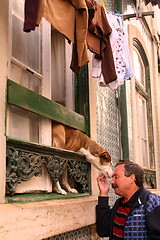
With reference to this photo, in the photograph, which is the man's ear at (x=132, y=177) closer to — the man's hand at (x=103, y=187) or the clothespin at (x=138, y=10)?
the man's hand at (x=103, y=187)

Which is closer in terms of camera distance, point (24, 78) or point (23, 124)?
point (23, 124)

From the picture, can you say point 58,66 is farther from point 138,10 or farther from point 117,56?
point 138,10

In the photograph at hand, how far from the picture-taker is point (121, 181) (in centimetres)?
365

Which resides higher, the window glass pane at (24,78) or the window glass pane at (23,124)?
the window glass pane at (24,78)

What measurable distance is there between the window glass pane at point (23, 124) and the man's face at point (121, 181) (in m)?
0.86

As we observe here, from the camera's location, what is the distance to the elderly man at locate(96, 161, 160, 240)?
332cm

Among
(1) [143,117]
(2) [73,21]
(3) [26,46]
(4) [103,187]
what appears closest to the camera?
(2) [73,21]

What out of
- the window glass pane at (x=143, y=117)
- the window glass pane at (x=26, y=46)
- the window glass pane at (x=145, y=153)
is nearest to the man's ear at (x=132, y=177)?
the window glass pane at (x=26, y=46)

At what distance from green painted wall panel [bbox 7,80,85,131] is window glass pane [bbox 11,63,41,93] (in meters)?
0.23

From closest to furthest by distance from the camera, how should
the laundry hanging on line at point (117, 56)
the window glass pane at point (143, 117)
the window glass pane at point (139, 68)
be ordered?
the laundry hanging on line at point (117, 56) < the window glass pane at point (139, 68) < the window glass pane at point (143, 117)

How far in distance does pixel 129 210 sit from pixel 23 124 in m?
→ 1.26

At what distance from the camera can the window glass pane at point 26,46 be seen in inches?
146

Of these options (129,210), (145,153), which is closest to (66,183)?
(129,210)

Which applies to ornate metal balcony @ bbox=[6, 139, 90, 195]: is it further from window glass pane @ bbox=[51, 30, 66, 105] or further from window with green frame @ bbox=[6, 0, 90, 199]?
window glass pane @ bbox=[51, 30, 66, 105]
